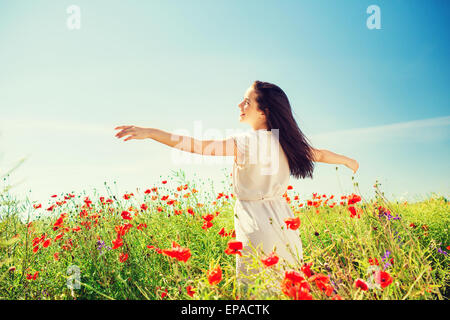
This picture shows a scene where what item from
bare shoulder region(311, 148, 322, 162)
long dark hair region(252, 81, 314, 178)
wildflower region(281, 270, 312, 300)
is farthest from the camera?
bare shoulder region(311, 148, 322, 162)

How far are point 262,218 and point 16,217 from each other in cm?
329

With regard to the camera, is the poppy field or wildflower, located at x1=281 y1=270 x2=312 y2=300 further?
the poppy field

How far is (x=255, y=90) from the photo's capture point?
274 centimetres

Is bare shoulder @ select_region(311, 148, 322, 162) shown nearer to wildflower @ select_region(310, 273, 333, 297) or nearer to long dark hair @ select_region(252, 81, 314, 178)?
long dark hair @ select_region(252, 81, 314, 178)

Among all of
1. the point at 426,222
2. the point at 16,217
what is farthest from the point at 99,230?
the point at 426,222

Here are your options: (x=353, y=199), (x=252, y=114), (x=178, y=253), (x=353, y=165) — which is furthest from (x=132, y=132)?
(x=353, y=165)

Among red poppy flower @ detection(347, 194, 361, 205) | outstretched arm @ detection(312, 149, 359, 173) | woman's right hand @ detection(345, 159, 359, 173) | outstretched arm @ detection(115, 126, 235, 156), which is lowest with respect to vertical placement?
red poppy flower @ detection(347, 194, 361, 205)

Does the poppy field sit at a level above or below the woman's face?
below

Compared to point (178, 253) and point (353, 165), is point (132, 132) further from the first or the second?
point (353, 165)

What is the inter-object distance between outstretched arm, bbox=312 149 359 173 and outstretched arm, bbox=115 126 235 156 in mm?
1146

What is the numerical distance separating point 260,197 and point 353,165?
145 centimetres

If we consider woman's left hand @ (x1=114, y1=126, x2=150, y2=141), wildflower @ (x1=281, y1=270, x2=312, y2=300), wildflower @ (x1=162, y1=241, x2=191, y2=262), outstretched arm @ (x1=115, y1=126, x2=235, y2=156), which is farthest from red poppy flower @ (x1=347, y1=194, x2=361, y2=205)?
woman's left hand @ (x1=114, y1=126, x2=150, y2=141)

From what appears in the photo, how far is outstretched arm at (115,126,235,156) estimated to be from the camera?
190 cm
